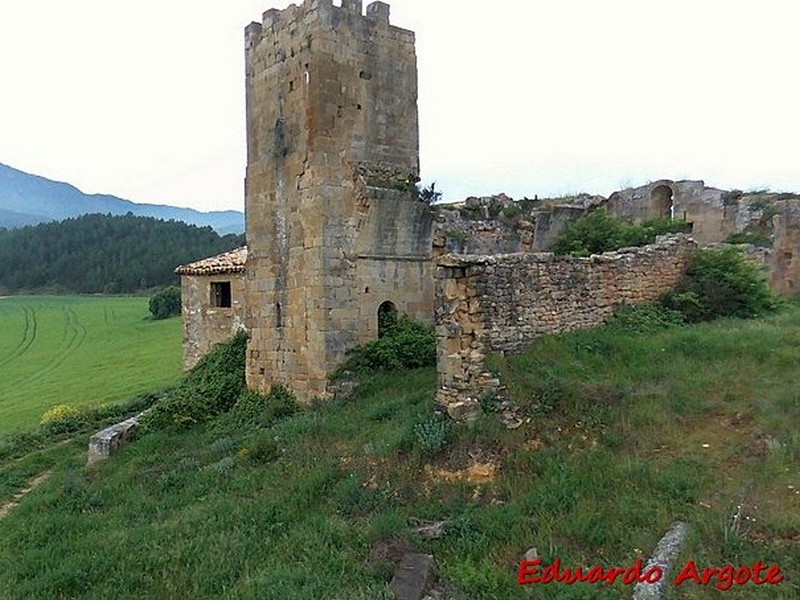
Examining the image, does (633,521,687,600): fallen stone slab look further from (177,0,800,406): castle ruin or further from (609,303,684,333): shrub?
(177,0,800,406): castle ruin

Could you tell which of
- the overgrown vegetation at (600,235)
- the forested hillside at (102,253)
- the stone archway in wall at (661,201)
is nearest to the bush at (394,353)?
the overgrown vegetation at (600,235)

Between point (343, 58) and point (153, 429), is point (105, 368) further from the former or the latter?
point (343, 58)

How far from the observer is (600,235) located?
15.1m

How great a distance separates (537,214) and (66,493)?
11.9 m

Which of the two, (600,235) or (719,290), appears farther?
(600,235)

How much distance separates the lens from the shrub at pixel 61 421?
62.7ft

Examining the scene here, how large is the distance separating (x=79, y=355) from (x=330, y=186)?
102 ft

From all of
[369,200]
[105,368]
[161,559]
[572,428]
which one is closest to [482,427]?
[572,428]

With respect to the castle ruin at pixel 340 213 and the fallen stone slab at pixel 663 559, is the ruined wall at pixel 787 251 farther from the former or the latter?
the fallen stone slab at pixel 663 559

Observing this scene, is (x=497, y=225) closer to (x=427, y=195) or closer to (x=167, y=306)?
(x=427, y=195)

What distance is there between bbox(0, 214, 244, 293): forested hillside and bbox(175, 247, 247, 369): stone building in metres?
57.2

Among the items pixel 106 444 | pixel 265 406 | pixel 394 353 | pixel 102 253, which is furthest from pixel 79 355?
pixel 102 253

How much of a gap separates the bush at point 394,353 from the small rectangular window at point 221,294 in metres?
9.20

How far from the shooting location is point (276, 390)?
1556cm
